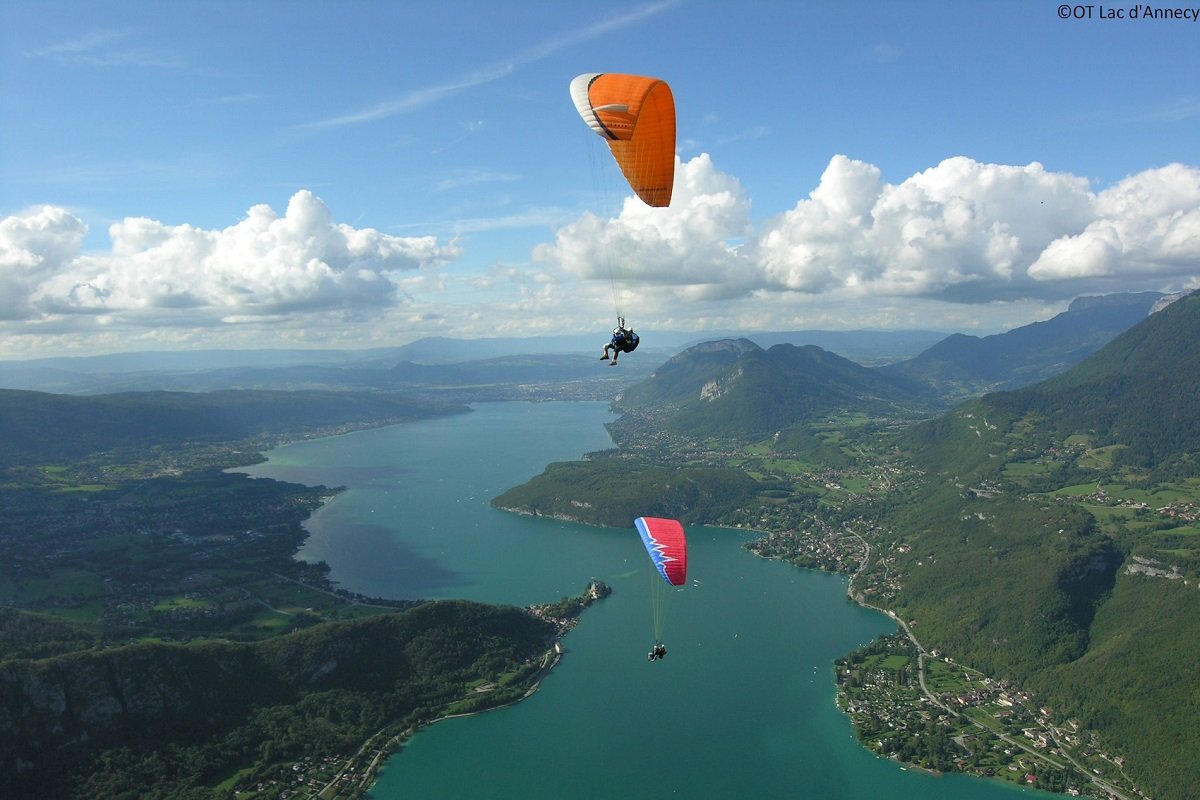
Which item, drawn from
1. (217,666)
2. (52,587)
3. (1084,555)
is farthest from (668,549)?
(52,587)

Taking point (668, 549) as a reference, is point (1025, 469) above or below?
below

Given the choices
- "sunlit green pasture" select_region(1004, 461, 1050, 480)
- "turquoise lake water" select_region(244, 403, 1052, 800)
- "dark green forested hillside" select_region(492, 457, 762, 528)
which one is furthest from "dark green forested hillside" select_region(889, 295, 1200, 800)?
"dark green forested hillside" select_region(492, 457, 762, 528)

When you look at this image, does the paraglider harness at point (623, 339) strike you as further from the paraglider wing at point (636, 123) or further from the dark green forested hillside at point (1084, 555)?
the dark green forested hillside at point (1084, 555)

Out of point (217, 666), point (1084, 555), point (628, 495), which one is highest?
point (217, 666)

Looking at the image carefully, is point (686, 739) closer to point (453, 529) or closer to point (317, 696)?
point (317, 696)

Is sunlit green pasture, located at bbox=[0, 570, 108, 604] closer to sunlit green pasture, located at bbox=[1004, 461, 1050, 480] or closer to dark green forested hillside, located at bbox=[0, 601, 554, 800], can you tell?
dark green forested hillside, located at bbox=[0, 601, 554, 800]

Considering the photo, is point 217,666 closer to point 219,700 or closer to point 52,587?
point 219,700

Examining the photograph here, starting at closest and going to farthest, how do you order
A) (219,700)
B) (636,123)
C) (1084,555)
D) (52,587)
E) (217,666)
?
(636,123) < (219,700) < (217,666) < (1084,555) < (52,587)
